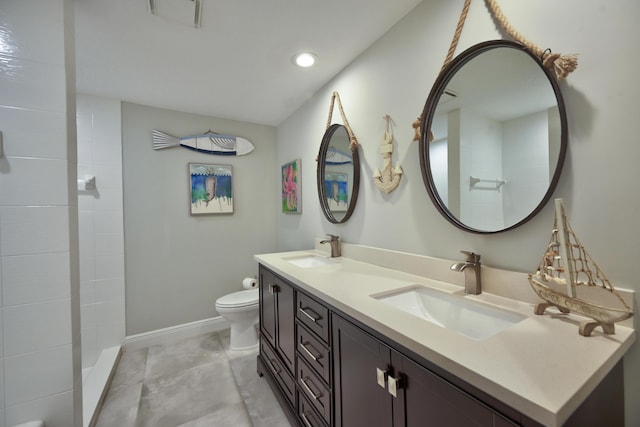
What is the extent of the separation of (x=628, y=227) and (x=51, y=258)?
2.17 metres

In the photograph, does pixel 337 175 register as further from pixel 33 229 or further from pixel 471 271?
pixel 33 229

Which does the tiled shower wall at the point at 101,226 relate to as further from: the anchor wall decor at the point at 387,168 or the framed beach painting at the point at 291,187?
the anchor wall decor at the point at 387,168

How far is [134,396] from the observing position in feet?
5.79

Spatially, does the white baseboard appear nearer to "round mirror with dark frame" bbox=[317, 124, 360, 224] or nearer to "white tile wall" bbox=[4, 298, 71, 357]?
"white tile wall" bbox=[4, 298, 71, 357]

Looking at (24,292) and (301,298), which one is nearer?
(24,292)

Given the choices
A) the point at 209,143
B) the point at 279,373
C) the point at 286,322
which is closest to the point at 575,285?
the point at 286,322

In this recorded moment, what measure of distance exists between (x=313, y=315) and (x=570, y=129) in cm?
121

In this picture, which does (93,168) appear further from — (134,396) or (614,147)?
(614,147)

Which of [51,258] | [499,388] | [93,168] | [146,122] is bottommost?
[499,388]

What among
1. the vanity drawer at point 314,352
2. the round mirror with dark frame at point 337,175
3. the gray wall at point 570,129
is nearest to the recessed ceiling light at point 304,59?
the gray wall at point 570,129

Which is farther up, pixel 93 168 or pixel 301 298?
pixel 93 168

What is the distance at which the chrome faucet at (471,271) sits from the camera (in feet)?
3.37

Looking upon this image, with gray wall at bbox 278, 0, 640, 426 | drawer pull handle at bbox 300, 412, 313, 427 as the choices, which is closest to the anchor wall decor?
gray wall at bbox 278, 0, 640, 426

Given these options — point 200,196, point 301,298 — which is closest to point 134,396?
point 301,298
